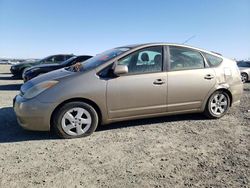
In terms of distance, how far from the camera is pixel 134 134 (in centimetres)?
484

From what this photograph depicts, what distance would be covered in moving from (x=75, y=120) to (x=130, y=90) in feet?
3.62

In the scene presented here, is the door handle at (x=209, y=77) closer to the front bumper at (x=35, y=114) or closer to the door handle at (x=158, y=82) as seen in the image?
the door handle at (x=158, y=82)

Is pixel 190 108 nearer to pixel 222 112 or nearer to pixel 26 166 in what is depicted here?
pixel 222 112

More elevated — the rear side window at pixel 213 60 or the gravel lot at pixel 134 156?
the rear side window at pixel 213 60

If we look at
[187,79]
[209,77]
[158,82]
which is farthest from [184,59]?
[158,82]

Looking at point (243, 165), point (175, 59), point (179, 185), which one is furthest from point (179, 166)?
point (175, 59)

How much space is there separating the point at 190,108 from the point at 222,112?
85 centimetres

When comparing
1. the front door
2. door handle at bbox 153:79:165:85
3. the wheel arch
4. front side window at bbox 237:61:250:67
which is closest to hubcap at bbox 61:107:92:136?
the wheel arch

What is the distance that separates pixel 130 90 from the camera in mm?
4910

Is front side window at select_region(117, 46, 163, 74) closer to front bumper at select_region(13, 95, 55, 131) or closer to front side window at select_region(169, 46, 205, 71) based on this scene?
front side window at select_region(169, 46, 205, 71)

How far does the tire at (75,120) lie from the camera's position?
4566 millimetres

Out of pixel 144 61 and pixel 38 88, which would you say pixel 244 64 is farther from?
pixel 38 88

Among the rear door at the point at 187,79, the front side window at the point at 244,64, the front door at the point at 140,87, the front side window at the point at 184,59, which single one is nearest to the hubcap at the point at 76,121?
the front door at the point at 140,87

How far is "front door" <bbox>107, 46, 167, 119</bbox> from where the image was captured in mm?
4855
